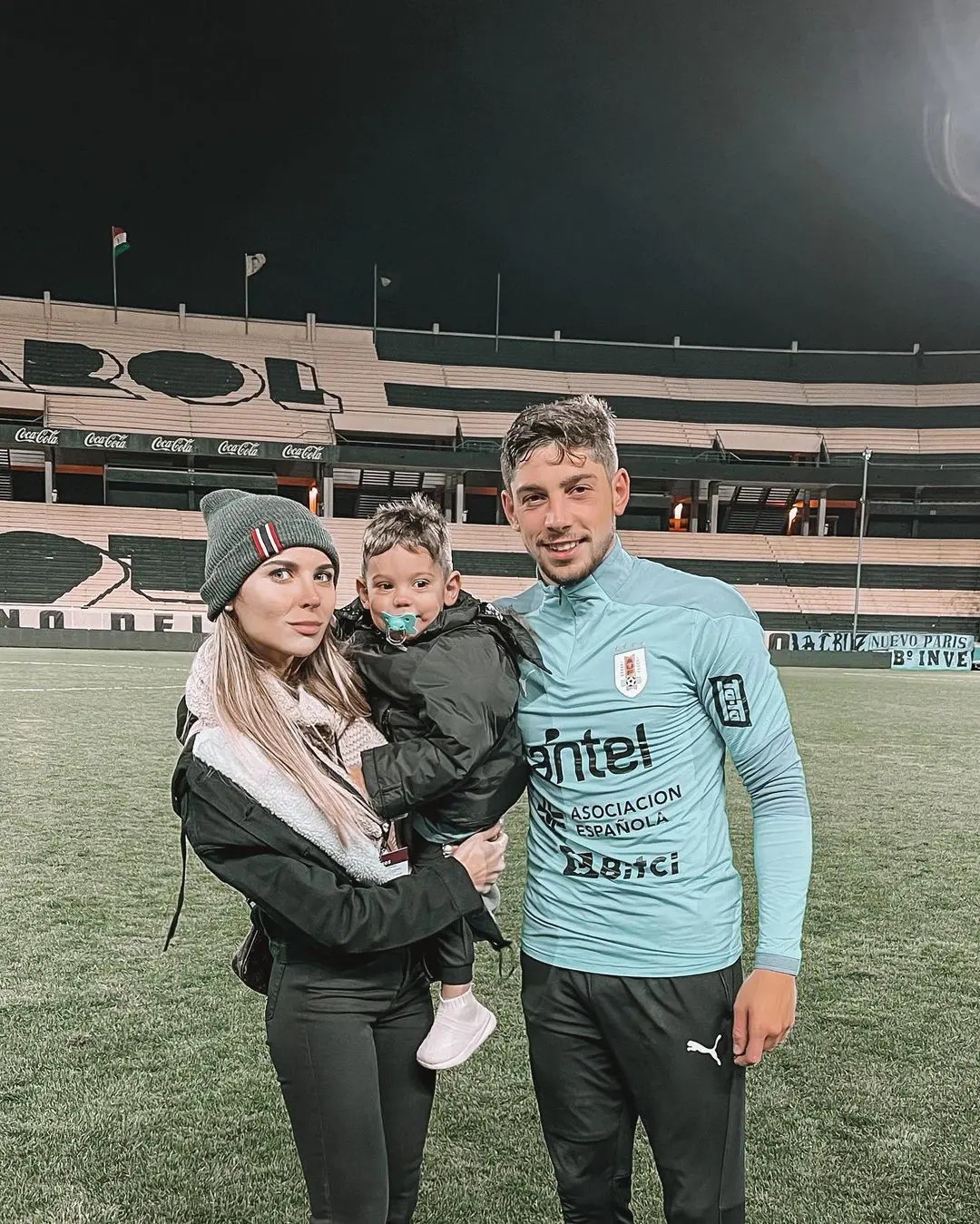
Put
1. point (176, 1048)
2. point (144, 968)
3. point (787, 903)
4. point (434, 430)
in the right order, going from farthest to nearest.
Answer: point (434, 430) < point (144, 968) < point (176, 1048) < point (787, 903)

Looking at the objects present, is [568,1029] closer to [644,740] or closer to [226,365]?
[644,740]

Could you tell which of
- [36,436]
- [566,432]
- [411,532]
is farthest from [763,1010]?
[36,436]

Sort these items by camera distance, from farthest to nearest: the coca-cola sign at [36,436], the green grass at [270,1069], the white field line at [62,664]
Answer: the coca-cola sign at [36,436]
the white field line at [62,664]
the green grass at [270,1069]

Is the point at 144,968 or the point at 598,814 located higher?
the point at 598,814

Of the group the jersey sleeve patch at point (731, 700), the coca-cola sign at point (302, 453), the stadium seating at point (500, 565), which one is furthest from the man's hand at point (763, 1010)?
the coca-cola sign at point (302, 453)

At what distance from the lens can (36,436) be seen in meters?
34.0

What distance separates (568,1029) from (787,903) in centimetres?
56

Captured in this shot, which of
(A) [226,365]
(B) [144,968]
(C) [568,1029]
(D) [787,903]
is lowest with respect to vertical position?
(B) [144,968]

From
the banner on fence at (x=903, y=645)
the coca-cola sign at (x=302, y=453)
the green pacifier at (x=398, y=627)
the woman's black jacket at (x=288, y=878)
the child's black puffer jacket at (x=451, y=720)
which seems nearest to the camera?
the woman's black jacket at (x=288, y=878)

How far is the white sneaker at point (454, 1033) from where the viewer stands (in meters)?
1.91

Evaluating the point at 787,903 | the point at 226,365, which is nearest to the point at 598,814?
the point at 787,903

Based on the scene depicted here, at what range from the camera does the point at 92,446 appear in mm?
34625

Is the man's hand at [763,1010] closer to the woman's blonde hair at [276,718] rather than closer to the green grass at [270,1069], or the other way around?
the woman's blonde hair at [276,718]

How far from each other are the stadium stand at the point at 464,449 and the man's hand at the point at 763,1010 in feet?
99.7
